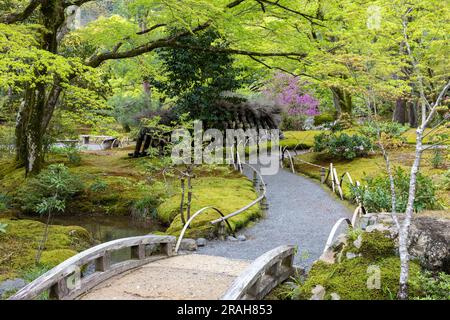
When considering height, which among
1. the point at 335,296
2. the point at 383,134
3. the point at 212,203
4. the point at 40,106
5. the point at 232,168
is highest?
the point at 40,106

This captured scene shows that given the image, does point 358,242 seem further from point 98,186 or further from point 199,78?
point 199,78

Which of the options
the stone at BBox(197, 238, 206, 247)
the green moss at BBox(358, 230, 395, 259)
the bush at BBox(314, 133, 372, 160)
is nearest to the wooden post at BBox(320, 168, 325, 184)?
the bush at BBox(314, 133, 372, 160)

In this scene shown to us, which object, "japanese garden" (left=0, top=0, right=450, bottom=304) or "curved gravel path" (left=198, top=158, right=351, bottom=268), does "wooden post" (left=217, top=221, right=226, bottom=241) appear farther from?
"curved gravel path" (left=198, top=158, right=351, bottom=268)

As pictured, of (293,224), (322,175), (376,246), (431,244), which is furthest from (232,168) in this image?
(431,244)

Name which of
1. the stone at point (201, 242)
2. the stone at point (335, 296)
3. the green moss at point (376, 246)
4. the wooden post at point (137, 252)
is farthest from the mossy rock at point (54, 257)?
the green moss at point (376, 246)

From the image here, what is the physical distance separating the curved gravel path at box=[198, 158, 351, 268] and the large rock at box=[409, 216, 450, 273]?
1783 mm

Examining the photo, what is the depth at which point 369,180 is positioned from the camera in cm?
969

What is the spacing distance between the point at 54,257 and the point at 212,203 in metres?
4.58

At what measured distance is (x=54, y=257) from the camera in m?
6.93

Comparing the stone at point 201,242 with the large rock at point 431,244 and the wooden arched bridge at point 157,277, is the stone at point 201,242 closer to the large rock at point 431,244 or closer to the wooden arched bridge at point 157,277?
the wooden arched bridge at point 157,277

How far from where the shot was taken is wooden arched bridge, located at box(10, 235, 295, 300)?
4.11m
